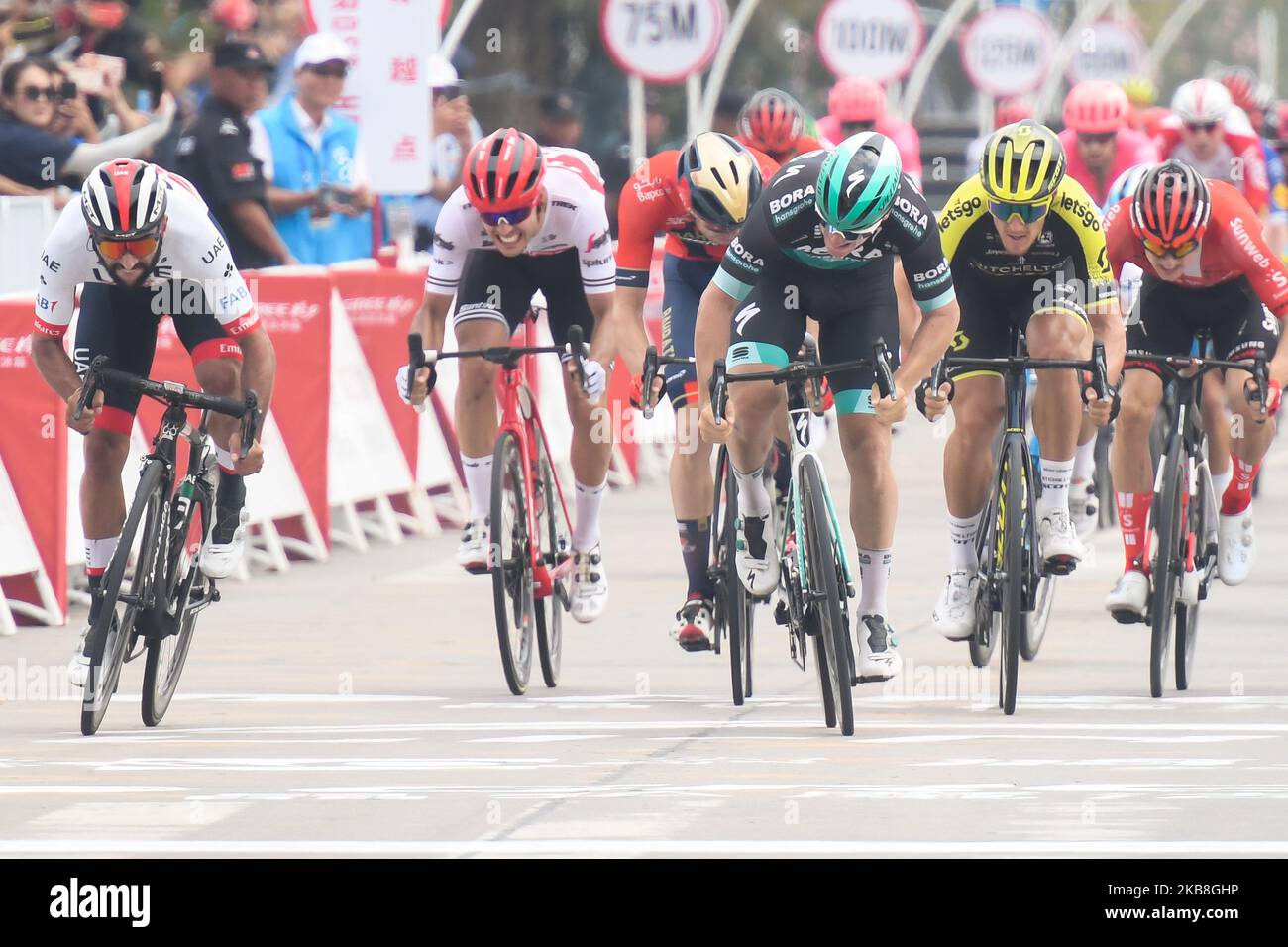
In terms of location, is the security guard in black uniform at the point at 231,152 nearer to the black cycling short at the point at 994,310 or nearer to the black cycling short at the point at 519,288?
the black cycling short at the point at 519,288

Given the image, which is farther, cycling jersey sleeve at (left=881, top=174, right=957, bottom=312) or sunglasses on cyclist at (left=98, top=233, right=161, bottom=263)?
cycling jersey sleeve at (left=881, top=174, right=957, bottom=312)

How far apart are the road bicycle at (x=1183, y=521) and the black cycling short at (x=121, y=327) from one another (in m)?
3.43

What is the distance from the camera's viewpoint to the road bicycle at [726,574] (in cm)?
952

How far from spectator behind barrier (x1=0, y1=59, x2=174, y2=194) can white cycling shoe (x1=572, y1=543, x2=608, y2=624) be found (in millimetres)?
5221

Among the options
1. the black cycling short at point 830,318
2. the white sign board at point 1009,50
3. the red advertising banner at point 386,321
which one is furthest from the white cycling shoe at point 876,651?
the white sign board at point 1009,50

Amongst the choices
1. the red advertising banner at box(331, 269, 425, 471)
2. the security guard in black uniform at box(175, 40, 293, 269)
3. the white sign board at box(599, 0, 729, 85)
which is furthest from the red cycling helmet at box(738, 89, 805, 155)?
the white sign board at box(599, 0, 729, 85)

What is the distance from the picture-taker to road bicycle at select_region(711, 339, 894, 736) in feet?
28.8

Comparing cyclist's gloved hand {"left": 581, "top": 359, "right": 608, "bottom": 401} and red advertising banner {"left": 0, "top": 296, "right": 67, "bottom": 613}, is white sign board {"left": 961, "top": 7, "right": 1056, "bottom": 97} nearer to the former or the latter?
red advertising banner {"left": 0, "top": 296, "right": 67, "bottom": 613}

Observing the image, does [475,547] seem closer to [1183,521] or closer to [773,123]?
[1183,521]

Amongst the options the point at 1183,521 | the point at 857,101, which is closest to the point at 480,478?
Answer: the point at 1183,521

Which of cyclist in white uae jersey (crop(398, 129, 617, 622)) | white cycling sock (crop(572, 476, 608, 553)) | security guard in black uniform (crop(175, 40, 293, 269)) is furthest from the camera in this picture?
security guard in black uniform (crop(175, 40, 293, 269))

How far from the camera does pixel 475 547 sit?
33.4 ft
